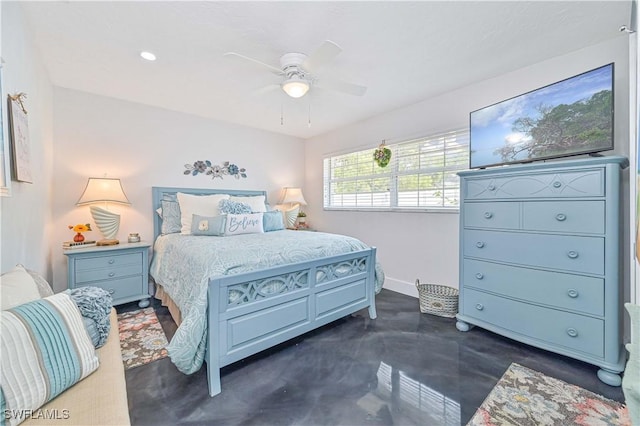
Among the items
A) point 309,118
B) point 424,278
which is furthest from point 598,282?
point 309,118

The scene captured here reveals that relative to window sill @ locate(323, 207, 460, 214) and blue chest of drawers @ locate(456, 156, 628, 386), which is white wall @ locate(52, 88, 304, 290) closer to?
window sill @ locate(323, 207, 460, 214)

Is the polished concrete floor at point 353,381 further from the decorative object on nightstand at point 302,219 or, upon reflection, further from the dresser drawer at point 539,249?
the decorative object on nightstand at point 302,219

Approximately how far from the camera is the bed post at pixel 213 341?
1637 mm

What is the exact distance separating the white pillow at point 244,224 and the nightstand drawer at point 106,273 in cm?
108

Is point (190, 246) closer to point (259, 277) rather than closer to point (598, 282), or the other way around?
point (259, 277)

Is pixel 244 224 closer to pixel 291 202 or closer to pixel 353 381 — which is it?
pixel 291 202

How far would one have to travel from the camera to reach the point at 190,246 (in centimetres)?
235

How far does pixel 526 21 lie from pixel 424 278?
2.54 m

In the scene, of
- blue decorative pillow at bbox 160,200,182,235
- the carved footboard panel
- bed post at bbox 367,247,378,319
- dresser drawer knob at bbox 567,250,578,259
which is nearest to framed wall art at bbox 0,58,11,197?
the carved footboard panel

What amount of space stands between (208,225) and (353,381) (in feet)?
6.83

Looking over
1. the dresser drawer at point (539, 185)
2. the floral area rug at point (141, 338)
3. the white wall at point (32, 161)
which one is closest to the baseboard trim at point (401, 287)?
the dresser drawer at point (539, 185)

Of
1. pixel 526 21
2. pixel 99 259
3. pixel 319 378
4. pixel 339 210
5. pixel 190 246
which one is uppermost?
pixel 526 21

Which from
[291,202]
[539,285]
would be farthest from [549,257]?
[291,202]

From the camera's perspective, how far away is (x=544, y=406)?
1.53 m
